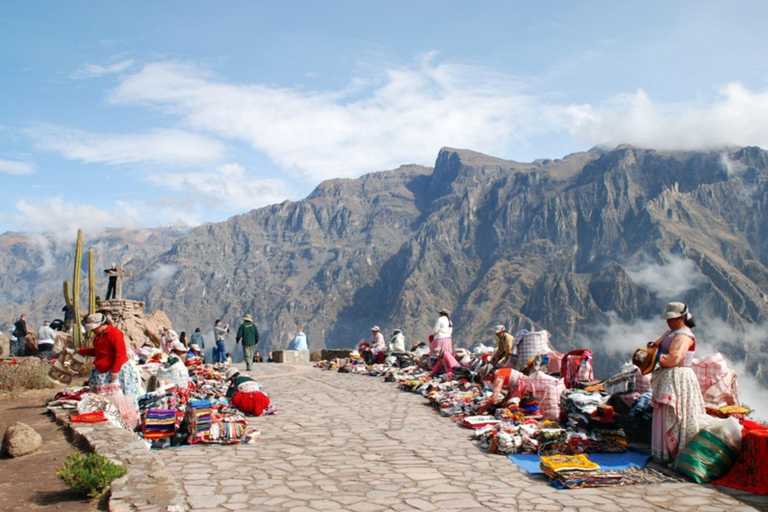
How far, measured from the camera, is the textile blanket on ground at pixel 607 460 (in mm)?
7020

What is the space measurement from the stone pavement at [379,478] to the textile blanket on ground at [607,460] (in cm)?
17

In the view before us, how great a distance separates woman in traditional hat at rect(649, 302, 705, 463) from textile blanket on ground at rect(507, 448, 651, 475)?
28 centimetres

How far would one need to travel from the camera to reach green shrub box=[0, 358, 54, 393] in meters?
12.5

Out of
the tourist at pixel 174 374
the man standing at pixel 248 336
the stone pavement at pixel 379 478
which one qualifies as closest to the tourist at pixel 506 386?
the stone pavement at pixel 379 478

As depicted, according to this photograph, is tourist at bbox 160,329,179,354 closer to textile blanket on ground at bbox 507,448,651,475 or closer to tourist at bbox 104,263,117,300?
tourist at bbox 104,263,117,300

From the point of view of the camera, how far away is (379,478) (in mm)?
6656

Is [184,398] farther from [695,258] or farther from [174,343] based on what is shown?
[695,258]

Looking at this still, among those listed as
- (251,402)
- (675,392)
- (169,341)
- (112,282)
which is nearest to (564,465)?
(675,392)

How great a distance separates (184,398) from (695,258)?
175 m

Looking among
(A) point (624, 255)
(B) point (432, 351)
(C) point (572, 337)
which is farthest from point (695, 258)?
(B) point (432, 351)

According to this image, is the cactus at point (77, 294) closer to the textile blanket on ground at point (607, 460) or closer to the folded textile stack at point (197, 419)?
the folded textile stack at point (197, 419)

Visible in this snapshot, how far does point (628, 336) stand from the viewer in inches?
6156

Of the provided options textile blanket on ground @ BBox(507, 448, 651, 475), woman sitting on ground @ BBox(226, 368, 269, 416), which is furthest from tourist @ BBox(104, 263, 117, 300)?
textile blanket on ground @ BBox(507, 448, 651, 475)

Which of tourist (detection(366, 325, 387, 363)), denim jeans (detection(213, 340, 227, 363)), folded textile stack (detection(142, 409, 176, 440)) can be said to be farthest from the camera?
denim jeans (detection(213, 340, 227, 363))
